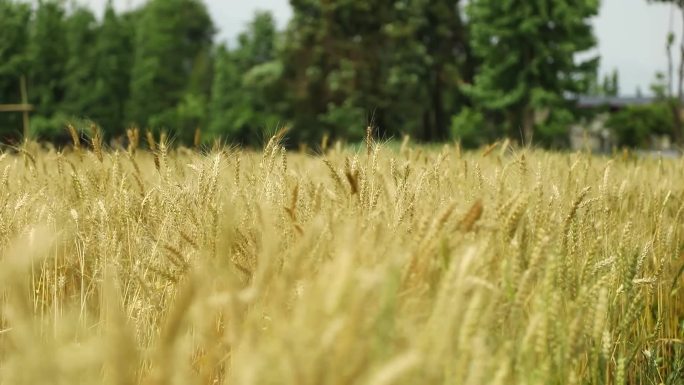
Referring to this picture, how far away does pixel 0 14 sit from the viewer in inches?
1458

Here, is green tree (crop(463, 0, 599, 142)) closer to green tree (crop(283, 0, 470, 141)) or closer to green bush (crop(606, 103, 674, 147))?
green tree (crop(283, 0, 470, 141))

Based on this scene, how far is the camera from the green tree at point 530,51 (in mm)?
26172

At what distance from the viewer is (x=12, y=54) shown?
36250mm

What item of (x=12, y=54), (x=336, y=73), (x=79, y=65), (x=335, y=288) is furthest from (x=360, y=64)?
(x=335, y=288)

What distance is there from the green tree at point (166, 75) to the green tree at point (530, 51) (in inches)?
519

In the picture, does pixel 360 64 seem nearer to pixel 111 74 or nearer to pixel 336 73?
pixel 336 73

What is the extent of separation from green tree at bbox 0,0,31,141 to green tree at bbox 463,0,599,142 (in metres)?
20.4

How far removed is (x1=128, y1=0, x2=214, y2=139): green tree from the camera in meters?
35.9

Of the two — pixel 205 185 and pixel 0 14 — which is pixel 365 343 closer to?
pixel 205 185

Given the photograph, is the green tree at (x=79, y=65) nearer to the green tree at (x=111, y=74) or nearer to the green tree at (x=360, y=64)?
the green tree at (x=111, y=74)

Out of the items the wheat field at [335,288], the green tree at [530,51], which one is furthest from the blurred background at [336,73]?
the wheat field at [335,288]

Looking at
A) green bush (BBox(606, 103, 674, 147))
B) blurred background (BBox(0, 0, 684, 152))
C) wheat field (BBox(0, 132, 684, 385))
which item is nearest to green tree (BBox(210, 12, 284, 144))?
blurred background (BBox(0, 0, 684, 152))

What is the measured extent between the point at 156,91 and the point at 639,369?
124 feet

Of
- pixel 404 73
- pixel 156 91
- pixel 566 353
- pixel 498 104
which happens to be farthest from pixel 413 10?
pixel 566 353
